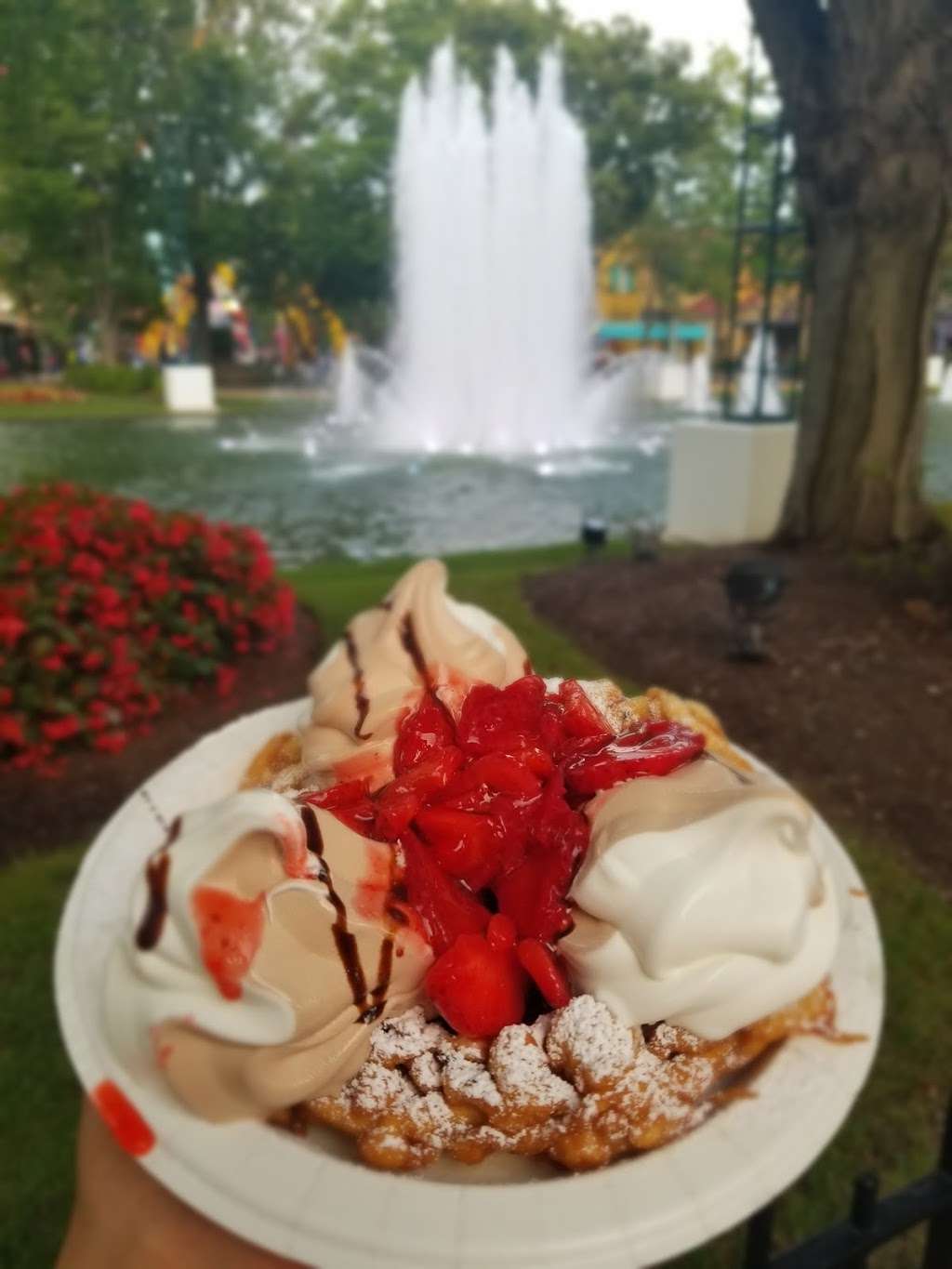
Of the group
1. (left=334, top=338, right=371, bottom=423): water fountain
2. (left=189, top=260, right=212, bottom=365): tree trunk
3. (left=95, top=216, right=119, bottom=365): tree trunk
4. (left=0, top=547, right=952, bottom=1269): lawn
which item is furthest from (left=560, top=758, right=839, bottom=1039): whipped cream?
(left=189, top=260, right=212, bottom=365): tree trunk

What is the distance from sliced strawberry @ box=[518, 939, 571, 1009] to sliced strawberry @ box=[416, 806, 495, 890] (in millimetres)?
103

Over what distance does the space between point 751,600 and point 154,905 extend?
386 centimetres

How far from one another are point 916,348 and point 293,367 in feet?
115

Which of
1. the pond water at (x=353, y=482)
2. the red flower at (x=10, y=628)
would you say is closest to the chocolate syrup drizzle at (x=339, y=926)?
the red flower at (x=10, y=628)

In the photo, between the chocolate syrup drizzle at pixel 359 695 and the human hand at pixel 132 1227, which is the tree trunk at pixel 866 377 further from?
the human hand at pixel 132 1227

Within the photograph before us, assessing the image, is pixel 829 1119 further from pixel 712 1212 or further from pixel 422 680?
pixel 422 680

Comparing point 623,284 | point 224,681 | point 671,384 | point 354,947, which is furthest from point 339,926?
point 623,284

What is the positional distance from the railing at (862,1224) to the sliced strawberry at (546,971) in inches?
18.4

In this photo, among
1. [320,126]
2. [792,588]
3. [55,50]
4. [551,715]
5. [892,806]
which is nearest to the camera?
[551,715]

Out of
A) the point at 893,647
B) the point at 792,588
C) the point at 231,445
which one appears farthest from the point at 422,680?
the point at 231,445

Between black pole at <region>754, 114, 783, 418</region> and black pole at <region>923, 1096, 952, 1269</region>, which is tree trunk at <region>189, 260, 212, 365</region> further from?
black pole at <region>923, 1096, 952, 1269</region>

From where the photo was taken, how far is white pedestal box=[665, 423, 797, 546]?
7445 mm

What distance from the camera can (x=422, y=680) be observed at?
1.29m

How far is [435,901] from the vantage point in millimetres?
1125
